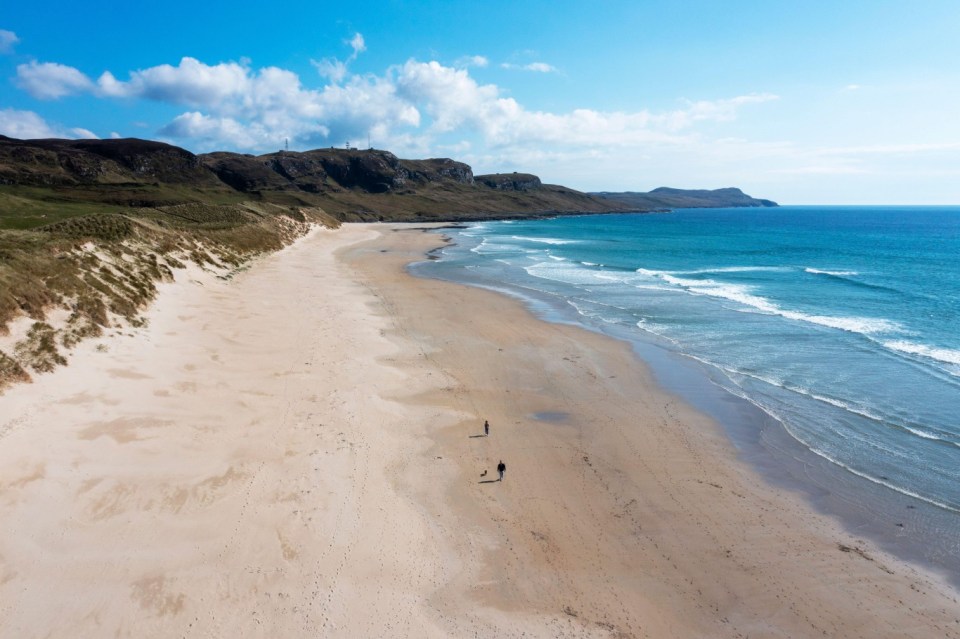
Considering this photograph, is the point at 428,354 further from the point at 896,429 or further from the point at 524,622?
the point at 896,429

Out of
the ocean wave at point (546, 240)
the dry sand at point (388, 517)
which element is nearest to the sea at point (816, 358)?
the dry sand at point (388, 517)

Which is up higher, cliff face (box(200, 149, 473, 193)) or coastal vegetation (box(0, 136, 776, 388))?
cliff face (box(200, 149, 473, 193))

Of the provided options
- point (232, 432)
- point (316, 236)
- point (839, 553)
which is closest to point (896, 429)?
point (839, 553)

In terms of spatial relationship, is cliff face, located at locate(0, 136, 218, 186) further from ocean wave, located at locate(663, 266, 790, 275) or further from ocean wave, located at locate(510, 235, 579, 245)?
ocean wave, located at locate(663, 266, 790, 275)

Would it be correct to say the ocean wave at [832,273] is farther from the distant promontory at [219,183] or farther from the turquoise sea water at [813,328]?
the distant promontory at [219,183]

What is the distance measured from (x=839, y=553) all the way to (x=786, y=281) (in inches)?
1708

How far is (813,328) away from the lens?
3045 cm

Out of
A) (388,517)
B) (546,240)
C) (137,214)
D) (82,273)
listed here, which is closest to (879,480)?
(388,517)

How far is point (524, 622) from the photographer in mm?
9648

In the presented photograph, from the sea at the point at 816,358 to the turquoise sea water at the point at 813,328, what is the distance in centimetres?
9

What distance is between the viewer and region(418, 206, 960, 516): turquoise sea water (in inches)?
659

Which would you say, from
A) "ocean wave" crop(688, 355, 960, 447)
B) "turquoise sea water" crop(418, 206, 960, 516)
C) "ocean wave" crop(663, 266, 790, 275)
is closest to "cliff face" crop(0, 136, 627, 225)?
"turquoise sea water" crop(418, 206, 960, 516)

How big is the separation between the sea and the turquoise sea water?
9 centimetres

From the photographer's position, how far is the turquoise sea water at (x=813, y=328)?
16.8 m
